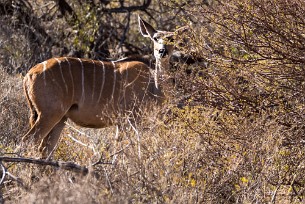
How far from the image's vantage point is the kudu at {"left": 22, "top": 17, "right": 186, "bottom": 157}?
232 inches

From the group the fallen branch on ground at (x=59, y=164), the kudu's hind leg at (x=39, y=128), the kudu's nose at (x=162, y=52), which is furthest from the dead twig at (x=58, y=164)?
the kudu's nose at (x=162, y=52)

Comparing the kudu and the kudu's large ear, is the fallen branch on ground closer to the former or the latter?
the kudu

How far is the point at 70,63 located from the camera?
6.29 m

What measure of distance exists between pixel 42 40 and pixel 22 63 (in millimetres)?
766

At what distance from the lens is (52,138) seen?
610 cm

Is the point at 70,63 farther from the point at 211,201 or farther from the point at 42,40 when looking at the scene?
the point at 42,40

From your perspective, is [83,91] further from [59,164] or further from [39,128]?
[59,164]

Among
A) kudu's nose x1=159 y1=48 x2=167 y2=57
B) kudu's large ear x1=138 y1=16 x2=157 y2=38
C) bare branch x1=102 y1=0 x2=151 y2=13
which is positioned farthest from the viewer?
bare branch x1=102 y1=0 x2=151 y2=13

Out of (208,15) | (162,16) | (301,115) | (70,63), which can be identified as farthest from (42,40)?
(301,115)

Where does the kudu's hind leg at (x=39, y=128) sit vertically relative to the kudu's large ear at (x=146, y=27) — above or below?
below

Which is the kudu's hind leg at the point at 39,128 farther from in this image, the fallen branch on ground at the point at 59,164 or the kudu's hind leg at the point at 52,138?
the fallen branch on ground at the point at 59,164

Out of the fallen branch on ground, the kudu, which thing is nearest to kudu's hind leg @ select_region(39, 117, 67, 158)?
the kudu

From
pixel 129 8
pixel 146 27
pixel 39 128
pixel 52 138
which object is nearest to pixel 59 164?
pixel 39 128

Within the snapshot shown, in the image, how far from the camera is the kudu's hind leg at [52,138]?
6.05 m
